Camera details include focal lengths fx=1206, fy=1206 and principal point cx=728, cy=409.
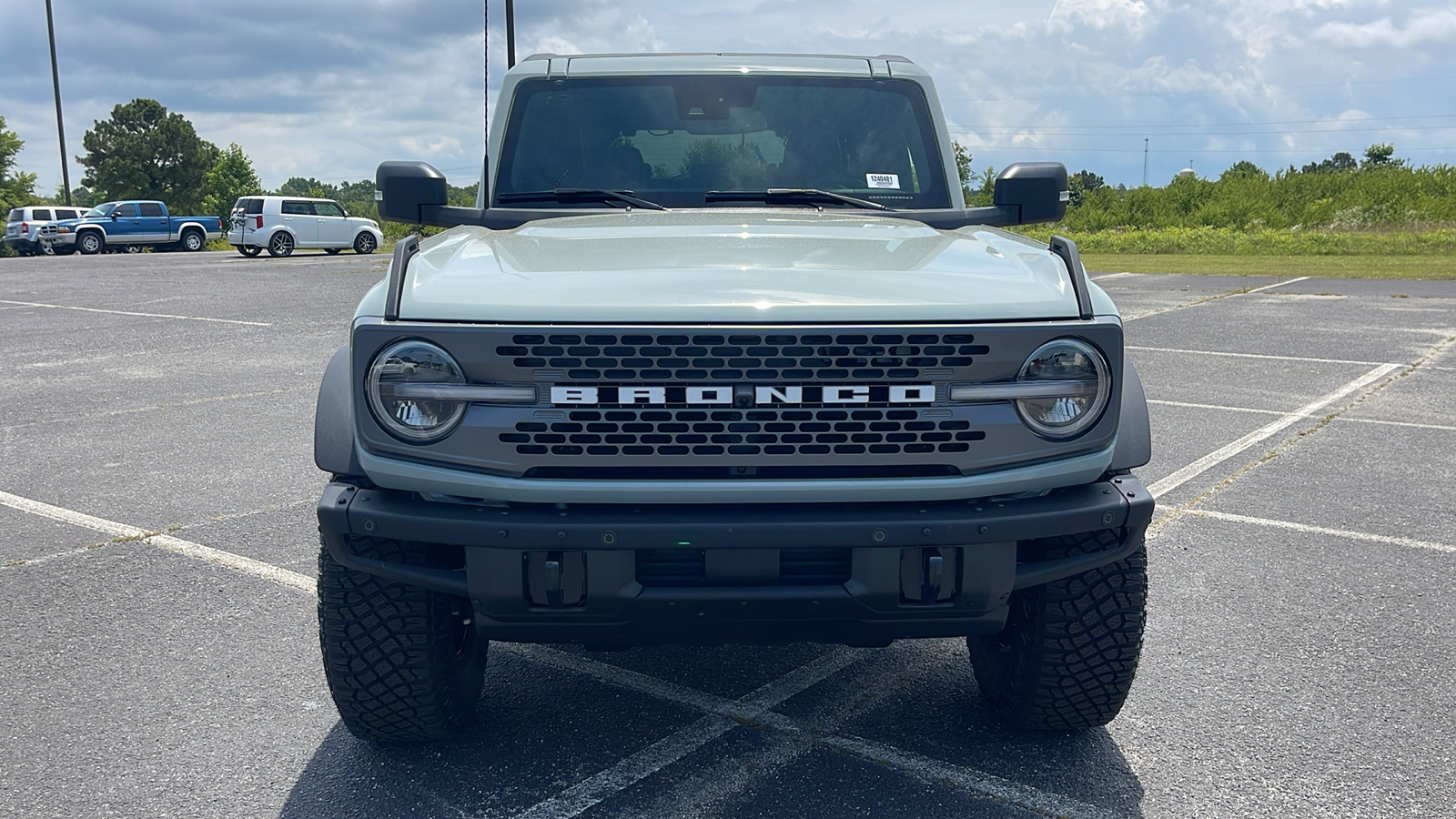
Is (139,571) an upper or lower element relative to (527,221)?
lower

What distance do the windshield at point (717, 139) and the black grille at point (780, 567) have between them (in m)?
1.73

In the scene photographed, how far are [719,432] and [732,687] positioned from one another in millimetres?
1318

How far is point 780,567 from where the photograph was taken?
8.50 ft

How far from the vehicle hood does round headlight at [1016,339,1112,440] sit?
0.29 feet

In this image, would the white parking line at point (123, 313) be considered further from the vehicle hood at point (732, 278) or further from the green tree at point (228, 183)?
the green tree at point (228, 183)

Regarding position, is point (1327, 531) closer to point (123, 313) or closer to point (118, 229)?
point (123, 313)

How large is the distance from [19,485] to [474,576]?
478 centimetres

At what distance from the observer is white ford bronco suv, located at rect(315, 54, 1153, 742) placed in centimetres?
255

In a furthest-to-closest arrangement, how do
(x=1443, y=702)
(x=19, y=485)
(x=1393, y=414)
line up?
(x=1393, y=414), (x=19, y=485), (x=1443, y=702)

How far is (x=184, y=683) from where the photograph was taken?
3652 millimetres

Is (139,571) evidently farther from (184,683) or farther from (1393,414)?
(1393,414)

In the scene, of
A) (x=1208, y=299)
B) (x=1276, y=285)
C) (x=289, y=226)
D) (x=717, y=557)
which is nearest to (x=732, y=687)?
(x=717, y=557)

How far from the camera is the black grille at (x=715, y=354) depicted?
253cm

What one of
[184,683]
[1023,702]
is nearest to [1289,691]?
[1023,702]
